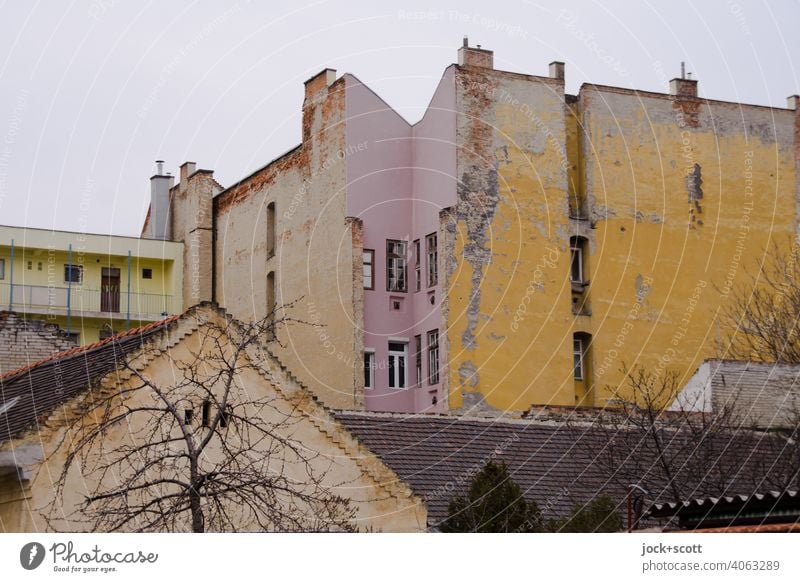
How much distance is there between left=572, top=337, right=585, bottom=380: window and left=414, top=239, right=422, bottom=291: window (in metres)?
3.97

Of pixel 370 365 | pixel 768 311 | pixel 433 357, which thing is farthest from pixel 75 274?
pixel 768 311

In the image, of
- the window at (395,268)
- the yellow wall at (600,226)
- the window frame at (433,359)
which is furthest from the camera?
the window at (395,268)

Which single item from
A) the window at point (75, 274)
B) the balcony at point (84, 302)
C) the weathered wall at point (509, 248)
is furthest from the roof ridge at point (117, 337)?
the window at point (75, 274)

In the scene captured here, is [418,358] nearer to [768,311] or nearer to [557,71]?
[557,71]

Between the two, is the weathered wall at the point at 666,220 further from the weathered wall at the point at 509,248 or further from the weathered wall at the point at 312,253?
the weathered wall at the point at 312,253

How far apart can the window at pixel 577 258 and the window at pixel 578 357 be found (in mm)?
1501

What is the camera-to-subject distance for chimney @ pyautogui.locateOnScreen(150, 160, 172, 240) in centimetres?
4341

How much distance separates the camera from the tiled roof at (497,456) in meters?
21.6

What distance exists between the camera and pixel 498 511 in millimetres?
18422

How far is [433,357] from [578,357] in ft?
12.1

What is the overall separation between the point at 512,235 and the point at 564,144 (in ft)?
8.95

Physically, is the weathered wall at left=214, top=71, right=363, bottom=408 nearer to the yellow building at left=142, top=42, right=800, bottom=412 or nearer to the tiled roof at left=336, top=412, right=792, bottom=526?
the yellow building at left=142, top=42, right=800, bottom=412

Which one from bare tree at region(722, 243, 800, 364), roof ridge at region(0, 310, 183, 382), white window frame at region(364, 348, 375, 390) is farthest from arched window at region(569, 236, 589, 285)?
roof ridge at region(0, 310, 183, 382)

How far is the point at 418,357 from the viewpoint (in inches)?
1395
